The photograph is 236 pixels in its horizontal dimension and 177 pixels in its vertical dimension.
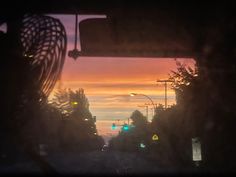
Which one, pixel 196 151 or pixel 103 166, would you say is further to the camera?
pixel 103 166

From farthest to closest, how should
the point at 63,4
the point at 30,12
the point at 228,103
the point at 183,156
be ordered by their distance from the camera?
1. the point at 183,156
2. the point at 228,103
3. the point at 63,4
4. the point at 30,12

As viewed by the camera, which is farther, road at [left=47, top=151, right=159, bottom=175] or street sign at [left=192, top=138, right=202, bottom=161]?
road at [left=47, top=151, right=159, bottom=175]

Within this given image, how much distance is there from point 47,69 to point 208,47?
4071mm

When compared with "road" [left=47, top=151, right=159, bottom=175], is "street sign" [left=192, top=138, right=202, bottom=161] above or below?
above

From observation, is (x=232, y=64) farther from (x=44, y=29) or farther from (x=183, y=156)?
(x=183, y=156)

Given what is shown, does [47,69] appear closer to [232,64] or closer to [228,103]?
[232,64]

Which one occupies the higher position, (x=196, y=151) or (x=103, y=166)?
(x=196, y=151)

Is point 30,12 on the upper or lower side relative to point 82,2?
lower

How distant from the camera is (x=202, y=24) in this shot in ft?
26.5

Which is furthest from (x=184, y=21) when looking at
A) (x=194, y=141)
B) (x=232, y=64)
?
(x=194, y=141)

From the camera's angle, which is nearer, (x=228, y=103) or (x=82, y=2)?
(x=82, y=2)

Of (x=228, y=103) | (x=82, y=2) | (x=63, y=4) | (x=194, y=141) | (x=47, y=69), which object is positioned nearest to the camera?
(x=47, y=69)

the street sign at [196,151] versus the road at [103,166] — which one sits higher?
the street sign at [196,151]

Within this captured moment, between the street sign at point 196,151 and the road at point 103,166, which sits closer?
the street sign at point 196,151
